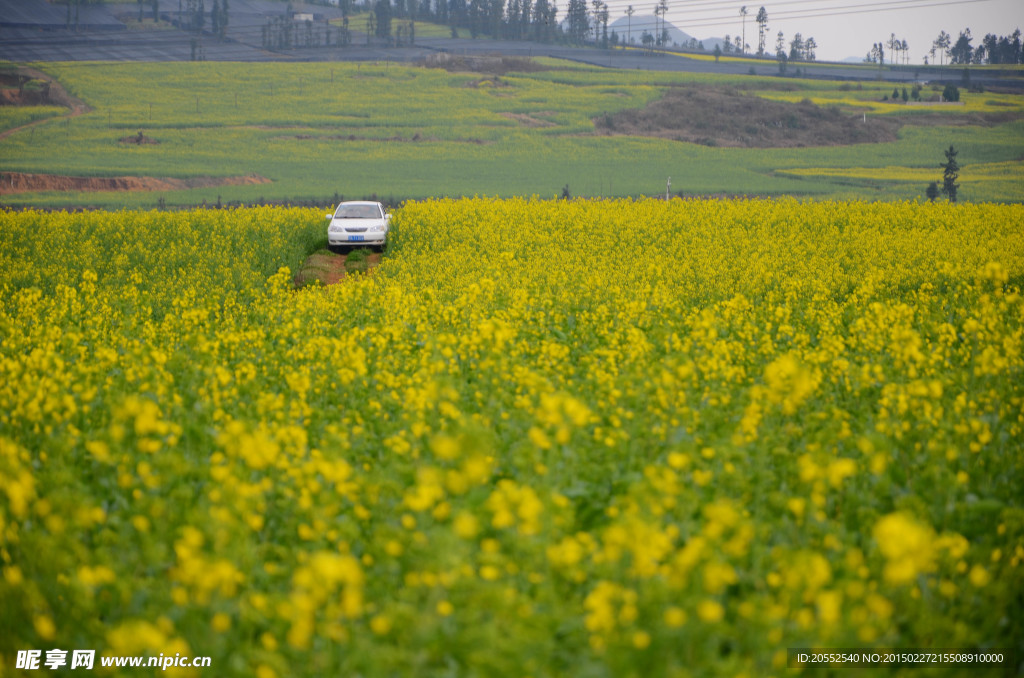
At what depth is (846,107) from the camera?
9125cm

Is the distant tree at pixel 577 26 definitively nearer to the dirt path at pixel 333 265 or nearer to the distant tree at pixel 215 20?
the distant tree at pixel 215 20

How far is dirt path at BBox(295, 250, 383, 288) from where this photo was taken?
18828 mm

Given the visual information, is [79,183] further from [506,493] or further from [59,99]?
[506,493]

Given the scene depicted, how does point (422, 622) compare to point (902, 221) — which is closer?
point (422, 622)

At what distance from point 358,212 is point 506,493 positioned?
70.2 ft

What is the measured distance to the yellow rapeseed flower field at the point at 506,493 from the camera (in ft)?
10.2

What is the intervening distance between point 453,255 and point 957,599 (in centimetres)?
1460

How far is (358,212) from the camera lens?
77.6 feet

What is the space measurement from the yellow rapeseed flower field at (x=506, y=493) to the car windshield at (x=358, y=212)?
12.3 meters

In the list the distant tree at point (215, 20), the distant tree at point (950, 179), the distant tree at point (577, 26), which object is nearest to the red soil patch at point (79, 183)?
the distant tree at point (950, 179)

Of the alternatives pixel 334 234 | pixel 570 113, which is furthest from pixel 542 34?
pixel 334 234

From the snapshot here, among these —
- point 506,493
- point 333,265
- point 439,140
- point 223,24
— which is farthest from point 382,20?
point 506,493

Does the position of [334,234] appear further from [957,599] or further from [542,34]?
[542,34]

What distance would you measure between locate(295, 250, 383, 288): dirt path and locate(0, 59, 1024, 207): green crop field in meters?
34.6
